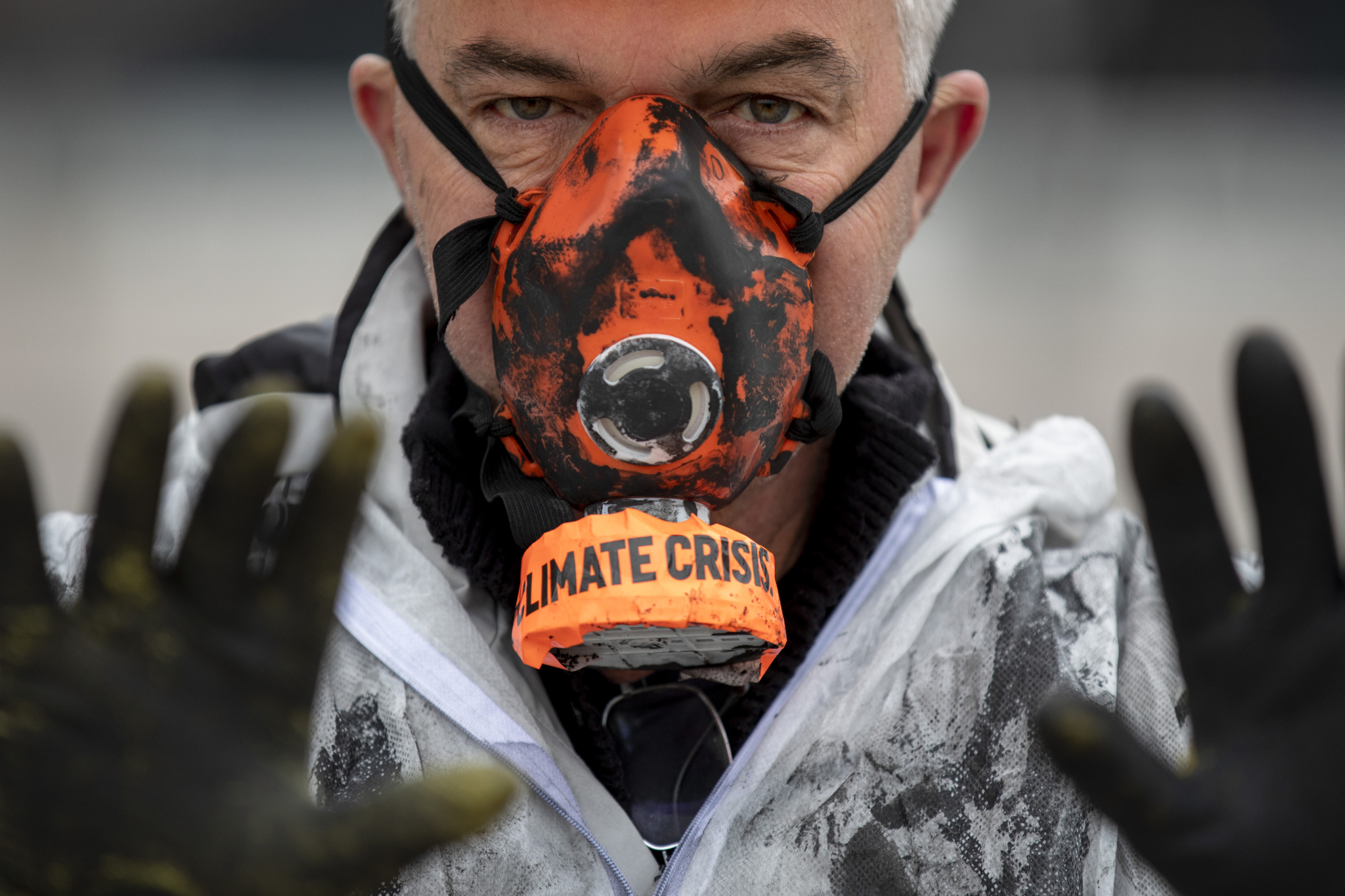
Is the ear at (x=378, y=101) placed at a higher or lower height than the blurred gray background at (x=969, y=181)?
higher

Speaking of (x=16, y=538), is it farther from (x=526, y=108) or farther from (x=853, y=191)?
(x=853, y=191)

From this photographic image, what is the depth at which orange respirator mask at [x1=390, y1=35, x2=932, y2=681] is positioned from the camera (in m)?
1.34

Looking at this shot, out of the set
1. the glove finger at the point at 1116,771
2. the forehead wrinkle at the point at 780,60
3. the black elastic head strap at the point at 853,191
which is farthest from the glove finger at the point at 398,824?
the forehead wrinkle at the point at 780,60

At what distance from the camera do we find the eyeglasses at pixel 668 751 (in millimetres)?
1688

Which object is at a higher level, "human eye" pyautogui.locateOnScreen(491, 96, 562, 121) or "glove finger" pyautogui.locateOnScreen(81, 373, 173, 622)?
"human eye" pyautogui.locateOnScreen(491, 96, 562, 121)

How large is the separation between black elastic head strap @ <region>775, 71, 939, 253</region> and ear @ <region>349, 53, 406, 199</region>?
64cm

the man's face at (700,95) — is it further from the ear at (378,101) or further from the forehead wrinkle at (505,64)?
the ear at (378,101)

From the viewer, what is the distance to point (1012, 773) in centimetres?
154

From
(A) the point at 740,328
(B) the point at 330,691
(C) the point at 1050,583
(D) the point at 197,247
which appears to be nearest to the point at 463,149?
(A) the point at 740,328

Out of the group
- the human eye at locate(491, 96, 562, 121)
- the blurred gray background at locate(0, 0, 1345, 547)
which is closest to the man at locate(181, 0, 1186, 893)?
the human eye at locate(491, 96, 562, 121)

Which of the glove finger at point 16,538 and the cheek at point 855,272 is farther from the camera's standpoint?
the cheek at point 855,272

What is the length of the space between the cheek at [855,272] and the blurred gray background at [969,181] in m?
5.67

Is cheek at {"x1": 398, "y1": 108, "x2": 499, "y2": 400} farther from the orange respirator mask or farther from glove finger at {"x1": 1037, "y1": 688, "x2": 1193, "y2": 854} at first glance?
glove finger at {"x1": 1037, "y1": 688, "x2": 1193, "y2": 854}

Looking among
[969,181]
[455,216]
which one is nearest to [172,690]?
[455,216]
